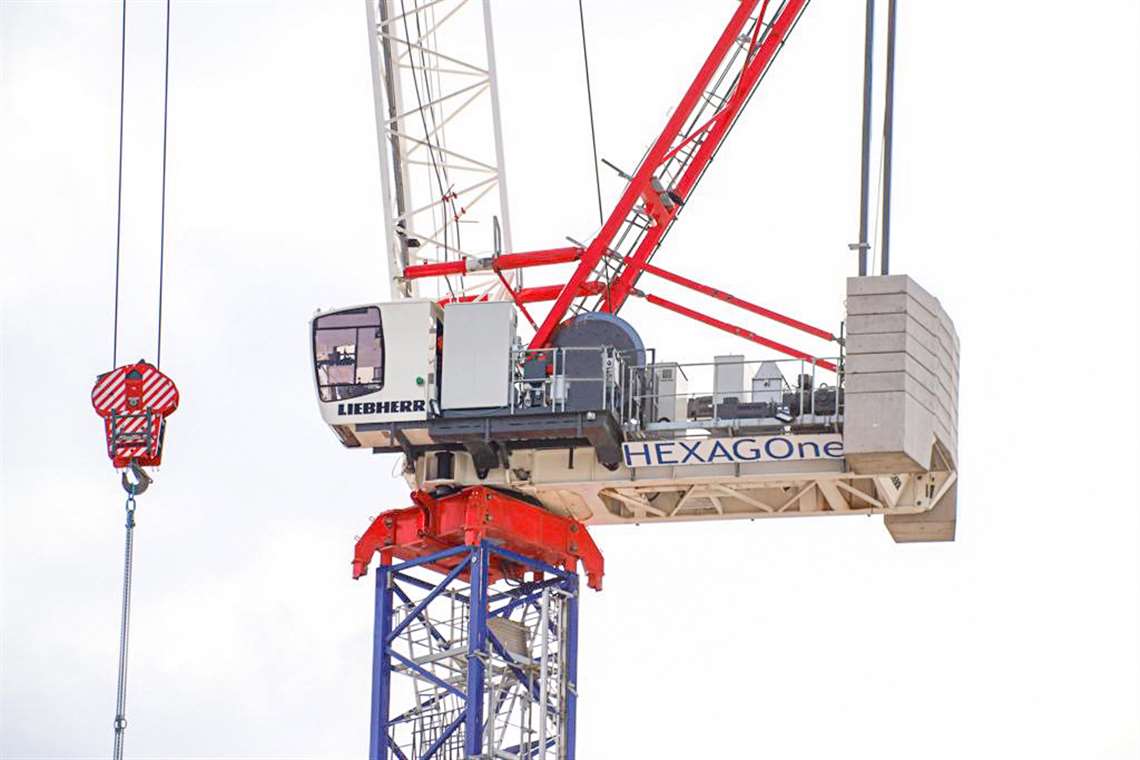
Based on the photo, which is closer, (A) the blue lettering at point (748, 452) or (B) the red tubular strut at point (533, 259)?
(A) the blue lettering at point (748, 452)

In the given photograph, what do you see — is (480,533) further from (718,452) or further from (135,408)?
(135,408)

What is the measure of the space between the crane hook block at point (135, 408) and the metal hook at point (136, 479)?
1.23 ft

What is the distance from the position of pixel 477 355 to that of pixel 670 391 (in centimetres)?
499

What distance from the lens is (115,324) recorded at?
302 ft

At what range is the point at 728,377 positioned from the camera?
90812mm

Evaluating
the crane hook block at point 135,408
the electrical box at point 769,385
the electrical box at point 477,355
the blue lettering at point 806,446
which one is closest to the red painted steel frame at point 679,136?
the electrical box at point 477,355

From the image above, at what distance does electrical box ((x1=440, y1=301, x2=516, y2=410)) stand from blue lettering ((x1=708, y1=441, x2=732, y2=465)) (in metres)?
5.22

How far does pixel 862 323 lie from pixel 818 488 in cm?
548

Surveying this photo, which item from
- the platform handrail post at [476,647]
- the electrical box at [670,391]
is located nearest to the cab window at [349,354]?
the platform handrail post at [476,647]

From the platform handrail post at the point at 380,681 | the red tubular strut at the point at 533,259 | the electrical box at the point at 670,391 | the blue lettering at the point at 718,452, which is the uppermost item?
the red tubular strut at the point at 533,259

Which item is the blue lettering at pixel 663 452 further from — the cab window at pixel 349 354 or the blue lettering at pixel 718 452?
the cab window at pixel 349 354

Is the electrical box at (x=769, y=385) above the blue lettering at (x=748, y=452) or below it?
above

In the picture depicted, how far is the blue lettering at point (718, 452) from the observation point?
90.1 meters

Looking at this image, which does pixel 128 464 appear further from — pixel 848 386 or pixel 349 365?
pixel 848 386
